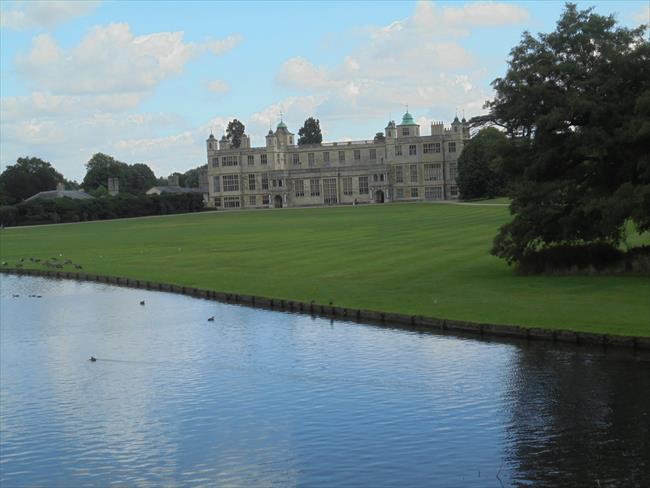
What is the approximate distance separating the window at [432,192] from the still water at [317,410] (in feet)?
390

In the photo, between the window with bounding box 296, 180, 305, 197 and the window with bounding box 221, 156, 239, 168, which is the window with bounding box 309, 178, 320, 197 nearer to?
the window with bounding box 296, 180, 305, 197

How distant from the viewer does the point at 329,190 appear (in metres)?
151

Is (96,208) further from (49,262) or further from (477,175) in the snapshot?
(49,262)

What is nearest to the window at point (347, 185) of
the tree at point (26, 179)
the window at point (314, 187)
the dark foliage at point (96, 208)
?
the window at point (314, 187)

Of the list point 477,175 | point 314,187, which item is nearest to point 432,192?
point 314,187

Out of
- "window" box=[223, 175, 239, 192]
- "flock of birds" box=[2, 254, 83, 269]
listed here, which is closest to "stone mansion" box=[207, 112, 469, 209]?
"window" box=[223, 175, 239, 192]

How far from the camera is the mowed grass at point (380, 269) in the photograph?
95.9 ft

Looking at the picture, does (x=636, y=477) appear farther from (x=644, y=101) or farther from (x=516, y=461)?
(x=644, y=101)

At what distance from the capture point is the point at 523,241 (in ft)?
119

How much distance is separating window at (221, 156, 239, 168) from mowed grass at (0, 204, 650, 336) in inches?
2921

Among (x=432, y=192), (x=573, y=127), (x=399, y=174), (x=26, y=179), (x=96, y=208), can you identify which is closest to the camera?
(x=573, y=127)

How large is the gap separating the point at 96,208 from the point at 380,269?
97013 millimetres

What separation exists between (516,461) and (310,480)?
368 cm

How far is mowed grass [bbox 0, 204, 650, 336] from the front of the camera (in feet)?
95.9
